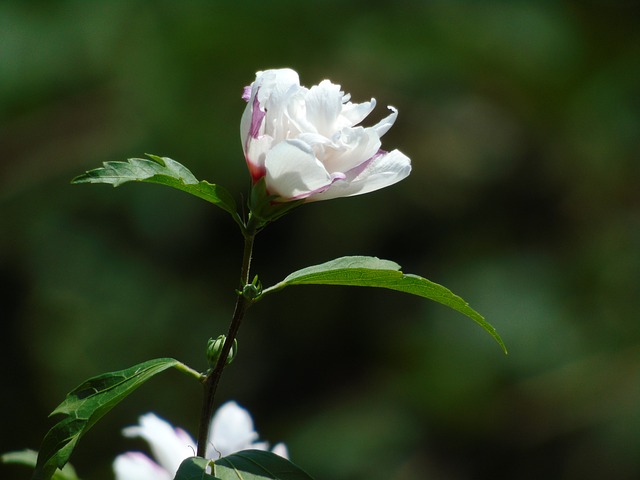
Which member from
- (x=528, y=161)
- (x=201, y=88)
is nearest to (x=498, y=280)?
(x=528, y=161)

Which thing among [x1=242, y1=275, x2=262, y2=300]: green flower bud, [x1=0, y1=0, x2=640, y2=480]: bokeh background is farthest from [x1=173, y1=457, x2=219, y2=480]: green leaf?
[x1=0, y1=0, x2=640, y2=480]: bokeh background

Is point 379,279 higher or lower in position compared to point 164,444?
higher

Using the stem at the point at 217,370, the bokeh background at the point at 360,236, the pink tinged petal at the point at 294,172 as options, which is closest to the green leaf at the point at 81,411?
the stem at the point at 217,370

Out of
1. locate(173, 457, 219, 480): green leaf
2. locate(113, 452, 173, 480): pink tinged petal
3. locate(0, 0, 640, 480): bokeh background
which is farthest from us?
locate(0, 0, 640, 480): bokeh background

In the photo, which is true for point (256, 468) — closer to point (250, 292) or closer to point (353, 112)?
point (250, 292)

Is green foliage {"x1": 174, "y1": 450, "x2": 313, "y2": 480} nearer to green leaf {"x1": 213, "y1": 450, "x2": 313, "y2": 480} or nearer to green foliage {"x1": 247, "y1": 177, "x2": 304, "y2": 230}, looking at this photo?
green leaf {"x1": 213, "y1": 450, "x2": 313, "y2": 480}

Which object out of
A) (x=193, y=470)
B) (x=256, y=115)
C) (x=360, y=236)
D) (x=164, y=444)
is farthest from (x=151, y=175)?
(x=360, y=236)

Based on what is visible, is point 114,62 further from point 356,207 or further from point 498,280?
point 498,280
